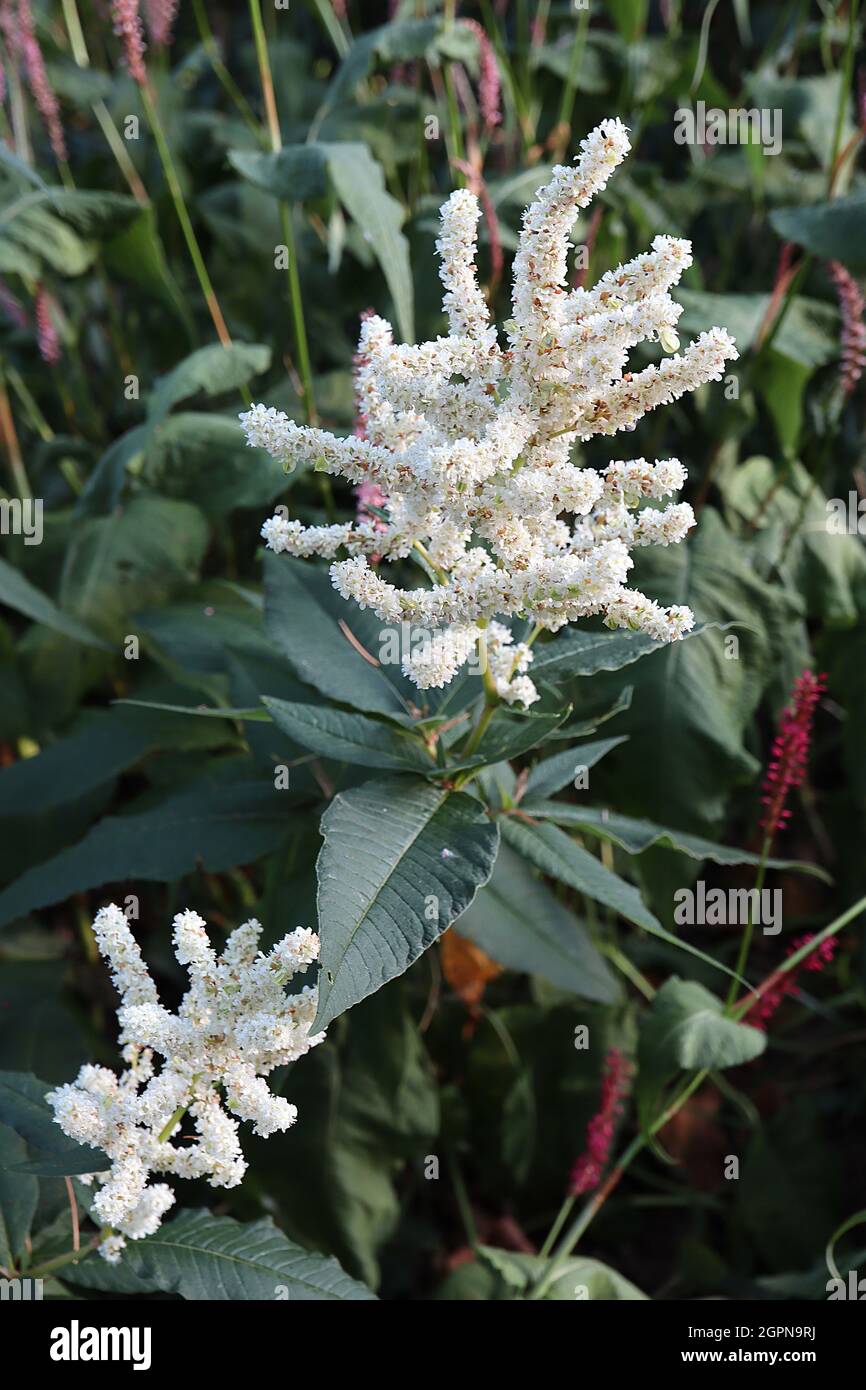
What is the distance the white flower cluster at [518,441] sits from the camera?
876 mm

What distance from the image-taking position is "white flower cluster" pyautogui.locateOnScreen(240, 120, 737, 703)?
0.88 metres

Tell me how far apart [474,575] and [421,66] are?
1.52 metres

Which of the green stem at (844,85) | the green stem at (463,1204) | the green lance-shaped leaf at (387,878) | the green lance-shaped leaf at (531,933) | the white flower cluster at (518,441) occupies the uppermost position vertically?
the green stem at (844,85)

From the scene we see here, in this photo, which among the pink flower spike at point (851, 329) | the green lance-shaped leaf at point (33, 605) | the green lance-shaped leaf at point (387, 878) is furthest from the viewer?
the pink flower spike at point (851, 329)

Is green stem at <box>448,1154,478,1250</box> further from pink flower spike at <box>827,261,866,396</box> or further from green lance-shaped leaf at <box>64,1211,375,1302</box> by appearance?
pink flower spike at <box>827,261,866,396</box>

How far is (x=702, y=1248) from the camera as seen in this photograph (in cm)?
158

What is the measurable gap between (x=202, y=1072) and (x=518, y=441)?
1.62 ft

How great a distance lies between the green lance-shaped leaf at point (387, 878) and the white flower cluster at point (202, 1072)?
6cm

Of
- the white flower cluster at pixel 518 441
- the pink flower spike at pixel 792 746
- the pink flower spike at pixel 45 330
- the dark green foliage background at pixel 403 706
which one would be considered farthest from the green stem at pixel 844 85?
the pink flower spike at pixel 45 330

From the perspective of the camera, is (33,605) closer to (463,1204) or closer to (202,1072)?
(202,1072)

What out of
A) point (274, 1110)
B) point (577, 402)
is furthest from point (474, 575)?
point (274, 1110)

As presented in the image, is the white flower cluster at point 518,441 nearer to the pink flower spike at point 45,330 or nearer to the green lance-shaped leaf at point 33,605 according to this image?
the green lance-shaped leaf at point 33,605

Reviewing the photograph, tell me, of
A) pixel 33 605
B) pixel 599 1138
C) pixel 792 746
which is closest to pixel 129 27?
pixel 33 605

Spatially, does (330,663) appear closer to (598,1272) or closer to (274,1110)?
(274,1110)
